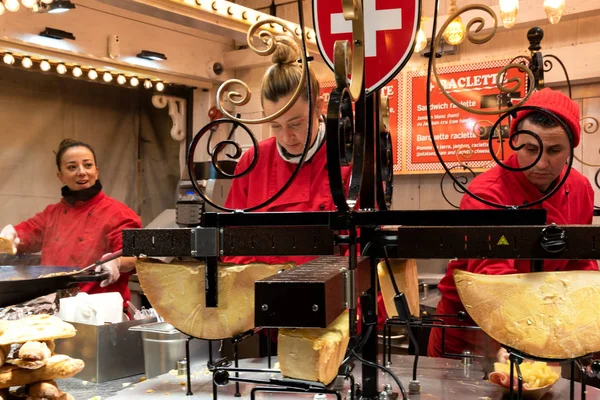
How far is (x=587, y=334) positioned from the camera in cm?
78

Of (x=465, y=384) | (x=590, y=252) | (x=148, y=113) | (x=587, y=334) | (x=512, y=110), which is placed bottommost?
(x=465, y=384)

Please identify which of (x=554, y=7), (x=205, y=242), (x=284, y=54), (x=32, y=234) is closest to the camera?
(x=205, y=242)

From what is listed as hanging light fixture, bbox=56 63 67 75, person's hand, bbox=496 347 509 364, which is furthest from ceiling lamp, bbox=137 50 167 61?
person's hand, bbox=496 347 509 364

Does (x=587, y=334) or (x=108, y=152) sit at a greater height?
(x=108, y=152)

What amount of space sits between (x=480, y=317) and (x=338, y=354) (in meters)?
0.24

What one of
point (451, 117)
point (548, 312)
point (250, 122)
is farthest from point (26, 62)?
point (548, 312)

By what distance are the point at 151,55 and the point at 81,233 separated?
6.70 ft

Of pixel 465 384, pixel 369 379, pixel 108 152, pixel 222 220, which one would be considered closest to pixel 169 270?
pixel 222 220

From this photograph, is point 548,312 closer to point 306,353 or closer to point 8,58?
point 306,353

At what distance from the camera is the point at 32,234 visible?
10.6ft

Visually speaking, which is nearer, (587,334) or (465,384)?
(587,334)

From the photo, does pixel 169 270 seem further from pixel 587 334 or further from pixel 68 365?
pixel 587 334

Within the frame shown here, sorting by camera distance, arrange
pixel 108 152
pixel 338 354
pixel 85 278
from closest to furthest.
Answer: pixel 338 354, pixel 85 278, pixel 108 152

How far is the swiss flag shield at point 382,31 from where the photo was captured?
3.26ft
